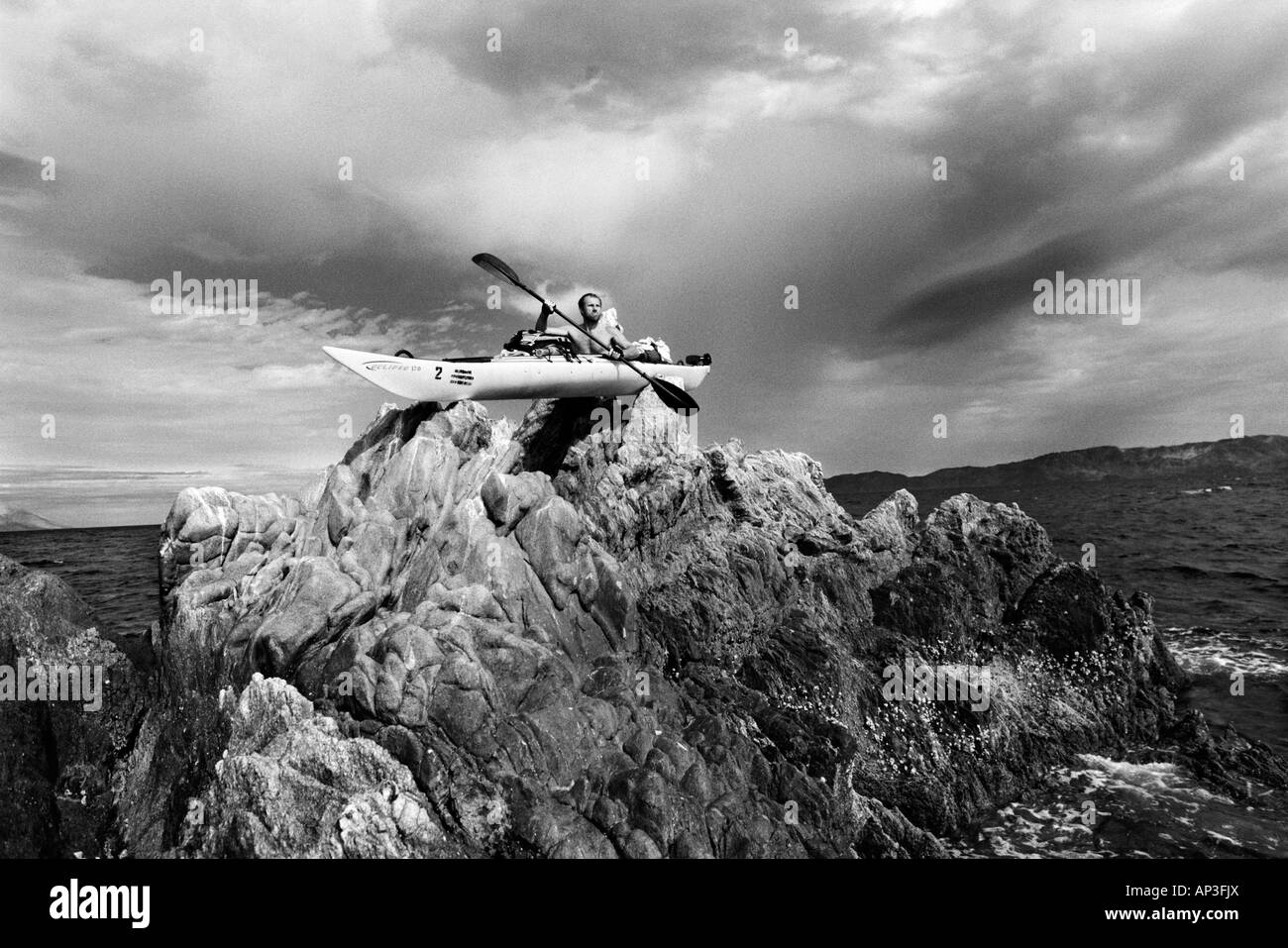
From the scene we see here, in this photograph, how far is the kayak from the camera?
1903 centimetres

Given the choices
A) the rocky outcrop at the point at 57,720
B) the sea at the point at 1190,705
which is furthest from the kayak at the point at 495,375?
the sea at the point at 1190,705

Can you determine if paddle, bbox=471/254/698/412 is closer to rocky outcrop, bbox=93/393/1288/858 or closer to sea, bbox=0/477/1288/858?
rocky outcrop, bbox=93/393/1288/858

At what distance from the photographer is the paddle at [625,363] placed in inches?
874

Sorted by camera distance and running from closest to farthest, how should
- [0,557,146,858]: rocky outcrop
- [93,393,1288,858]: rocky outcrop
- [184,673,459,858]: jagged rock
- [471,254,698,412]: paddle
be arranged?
1. [184,673,459,858]: jagged rock
2. [93,393,1288,858]: rocky outcrop
3. [0,557,146,858]: rocky outcrop
4. [471,254,698,412]: paddle

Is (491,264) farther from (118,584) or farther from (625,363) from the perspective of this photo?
(118,584)

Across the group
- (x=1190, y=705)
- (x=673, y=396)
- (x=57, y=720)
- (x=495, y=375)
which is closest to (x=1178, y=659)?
(x=1190, y=705)

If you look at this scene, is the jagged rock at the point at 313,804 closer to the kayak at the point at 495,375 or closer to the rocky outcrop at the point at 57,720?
the rocky outcrop at the point at 57,720

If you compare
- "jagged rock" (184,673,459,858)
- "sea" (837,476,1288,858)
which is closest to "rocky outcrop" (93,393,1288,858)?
"jagged rock" (184,673,459,858)

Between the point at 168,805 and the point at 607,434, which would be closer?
the point at 168,805

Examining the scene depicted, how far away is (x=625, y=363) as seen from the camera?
75.0 feet
